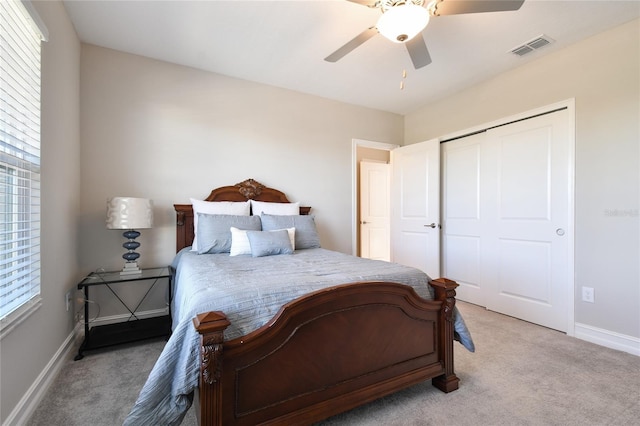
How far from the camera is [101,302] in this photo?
8.75 ft

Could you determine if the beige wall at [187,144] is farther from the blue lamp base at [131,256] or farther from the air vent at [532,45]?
the air vent at [532,45]

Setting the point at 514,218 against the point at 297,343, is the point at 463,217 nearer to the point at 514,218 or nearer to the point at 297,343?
the point at 514,218

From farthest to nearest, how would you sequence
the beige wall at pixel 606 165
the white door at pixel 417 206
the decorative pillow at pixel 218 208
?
the white door at pixel 417 206 < the decorative pillow at pixel 218 208 < the beige wall at pixel 606 165

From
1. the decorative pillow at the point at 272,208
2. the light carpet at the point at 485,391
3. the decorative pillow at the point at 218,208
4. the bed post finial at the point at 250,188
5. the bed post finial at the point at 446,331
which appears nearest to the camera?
the light carpet at the point at 485,391

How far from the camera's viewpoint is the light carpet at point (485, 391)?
1.51 metres

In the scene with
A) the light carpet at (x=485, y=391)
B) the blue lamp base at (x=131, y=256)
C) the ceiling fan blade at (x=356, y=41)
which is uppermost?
the ceiling fan blade at (x=356, y=41)

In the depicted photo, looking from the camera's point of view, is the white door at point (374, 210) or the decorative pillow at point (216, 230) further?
the white door at point (374, 210)

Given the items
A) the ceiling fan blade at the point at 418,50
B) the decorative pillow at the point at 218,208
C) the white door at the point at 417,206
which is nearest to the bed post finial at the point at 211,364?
the decorative pillow at the point at 218,208

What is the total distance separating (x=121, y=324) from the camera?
2.61m

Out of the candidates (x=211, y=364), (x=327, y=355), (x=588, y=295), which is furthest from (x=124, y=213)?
(x=588, y=295)

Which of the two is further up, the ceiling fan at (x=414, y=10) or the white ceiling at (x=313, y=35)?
the white ceiling at (x=313, y=35)

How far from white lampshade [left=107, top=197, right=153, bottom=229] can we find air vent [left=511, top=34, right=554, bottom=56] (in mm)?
3652

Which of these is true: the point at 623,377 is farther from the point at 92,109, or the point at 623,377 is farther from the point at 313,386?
the point at 92,109

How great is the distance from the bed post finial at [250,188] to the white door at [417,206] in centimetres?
207
